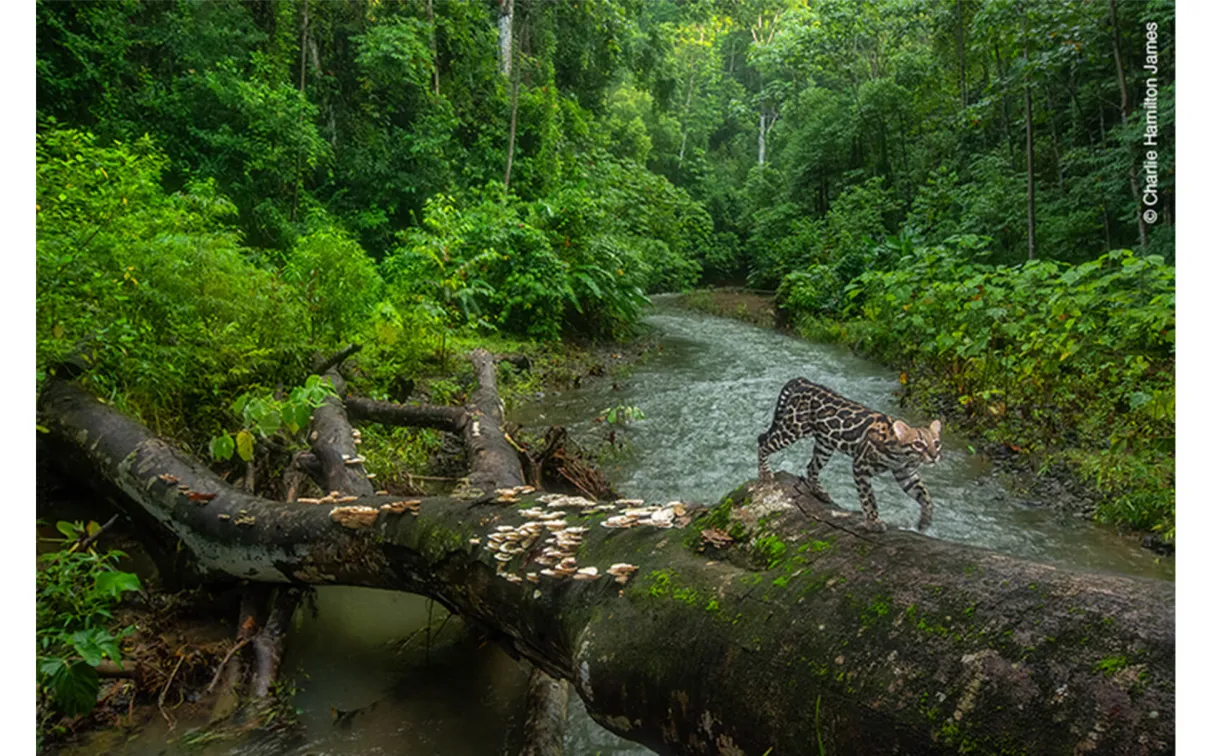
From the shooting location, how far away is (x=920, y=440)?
3160 mm

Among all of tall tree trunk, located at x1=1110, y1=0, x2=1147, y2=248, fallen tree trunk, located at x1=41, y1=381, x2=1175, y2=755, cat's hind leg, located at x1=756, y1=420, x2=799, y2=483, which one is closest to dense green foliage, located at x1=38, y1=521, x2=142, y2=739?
fallen tree trunk, located at x1=41, y1=381, x2=1175, y2=755

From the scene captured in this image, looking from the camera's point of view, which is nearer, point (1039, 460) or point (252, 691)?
point (252, 691)

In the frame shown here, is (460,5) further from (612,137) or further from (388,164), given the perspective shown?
(612,137)

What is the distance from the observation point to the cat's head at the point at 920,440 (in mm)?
3139

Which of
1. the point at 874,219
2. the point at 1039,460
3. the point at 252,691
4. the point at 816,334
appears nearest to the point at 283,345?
the point at 252,691

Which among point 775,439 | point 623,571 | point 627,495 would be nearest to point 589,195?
point 627,495

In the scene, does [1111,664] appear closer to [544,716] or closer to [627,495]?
[544,716]

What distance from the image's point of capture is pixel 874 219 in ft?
46.2

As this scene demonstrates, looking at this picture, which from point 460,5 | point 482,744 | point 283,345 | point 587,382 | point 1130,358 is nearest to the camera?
point 482,744

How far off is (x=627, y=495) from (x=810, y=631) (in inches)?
145

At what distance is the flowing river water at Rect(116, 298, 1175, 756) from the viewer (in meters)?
2.77

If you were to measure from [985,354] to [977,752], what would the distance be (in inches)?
244

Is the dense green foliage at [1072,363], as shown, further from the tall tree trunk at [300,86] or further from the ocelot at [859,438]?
the tall tree trunk at [300,86]

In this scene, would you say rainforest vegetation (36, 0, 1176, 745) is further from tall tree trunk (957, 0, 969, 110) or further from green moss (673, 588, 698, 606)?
green moss (673, 588, 698, 606)
